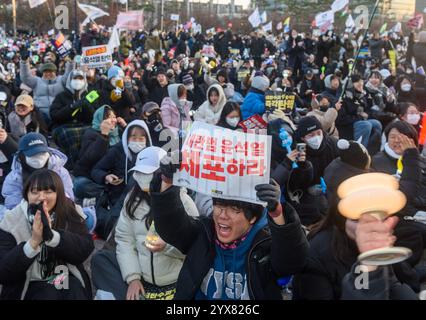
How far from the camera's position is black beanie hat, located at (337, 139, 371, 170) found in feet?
12.3

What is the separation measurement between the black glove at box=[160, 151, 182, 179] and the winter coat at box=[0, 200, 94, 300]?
79 centimetres

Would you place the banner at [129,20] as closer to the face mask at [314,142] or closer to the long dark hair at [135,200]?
the face mask at [314,142]

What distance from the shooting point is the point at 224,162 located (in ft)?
7.39

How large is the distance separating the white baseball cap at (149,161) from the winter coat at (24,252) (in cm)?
53

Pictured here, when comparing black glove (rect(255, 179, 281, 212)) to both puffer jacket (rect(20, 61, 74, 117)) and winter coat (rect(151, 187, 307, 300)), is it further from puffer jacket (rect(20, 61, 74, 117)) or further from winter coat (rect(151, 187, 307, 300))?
puffer jacket (rect(20, 61, 74, 117))

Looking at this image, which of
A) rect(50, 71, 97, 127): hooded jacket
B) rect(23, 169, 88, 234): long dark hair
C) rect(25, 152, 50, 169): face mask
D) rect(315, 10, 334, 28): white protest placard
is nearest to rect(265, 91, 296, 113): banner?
rect(50, 71, 97, 127): hooded jacket

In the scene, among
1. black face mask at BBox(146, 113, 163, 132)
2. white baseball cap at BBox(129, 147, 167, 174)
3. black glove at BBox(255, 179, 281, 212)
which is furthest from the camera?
black face mask at BBox(146, 113, 163, 132)

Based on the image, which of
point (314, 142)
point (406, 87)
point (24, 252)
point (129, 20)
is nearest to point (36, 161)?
point (24, 252)

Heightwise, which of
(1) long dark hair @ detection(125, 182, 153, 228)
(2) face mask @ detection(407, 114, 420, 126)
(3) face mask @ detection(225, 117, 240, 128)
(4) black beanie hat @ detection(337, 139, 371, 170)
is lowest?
(3) face mask @ detection(225, 117, 240, 128)

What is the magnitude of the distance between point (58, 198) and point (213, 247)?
A: 113 cm

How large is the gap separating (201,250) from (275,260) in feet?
1.25

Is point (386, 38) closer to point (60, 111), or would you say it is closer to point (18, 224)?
point (60, 111)

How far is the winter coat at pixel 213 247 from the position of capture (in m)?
2.11

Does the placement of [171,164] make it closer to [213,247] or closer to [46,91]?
[213,247]
